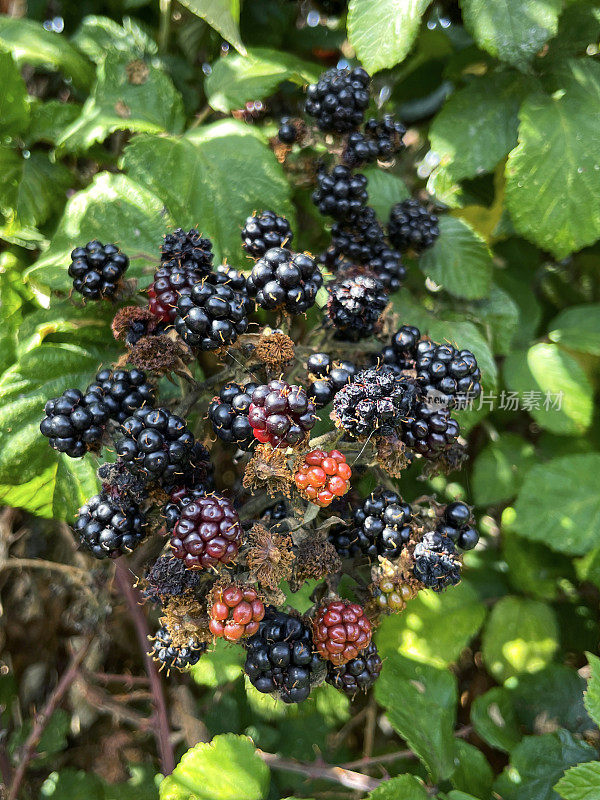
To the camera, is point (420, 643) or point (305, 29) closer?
point (420, 643)

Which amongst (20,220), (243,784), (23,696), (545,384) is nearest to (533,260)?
(545,384)

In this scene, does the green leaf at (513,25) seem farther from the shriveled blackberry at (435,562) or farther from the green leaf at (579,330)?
the shriveled blackberry at (435,562)

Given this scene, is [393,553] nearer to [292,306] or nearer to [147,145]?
[292,306]

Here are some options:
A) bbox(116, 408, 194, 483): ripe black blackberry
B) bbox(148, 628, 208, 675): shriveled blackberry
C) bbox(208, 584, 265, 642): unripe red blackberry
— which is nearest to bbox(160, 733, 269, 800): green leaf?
bbox(148, 628, 208, 675): shriveled blackberry

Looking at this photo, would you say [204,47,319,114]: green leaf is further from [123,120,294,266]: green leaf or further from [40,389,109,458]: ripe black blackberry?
[40,389,109,458]: ripe black blackberry

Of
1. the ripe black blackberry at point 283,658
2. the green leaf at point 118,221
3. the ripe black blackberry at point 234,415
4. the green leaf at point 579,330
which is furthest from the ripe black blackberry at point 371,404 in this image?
the green leaf at point 579,330
